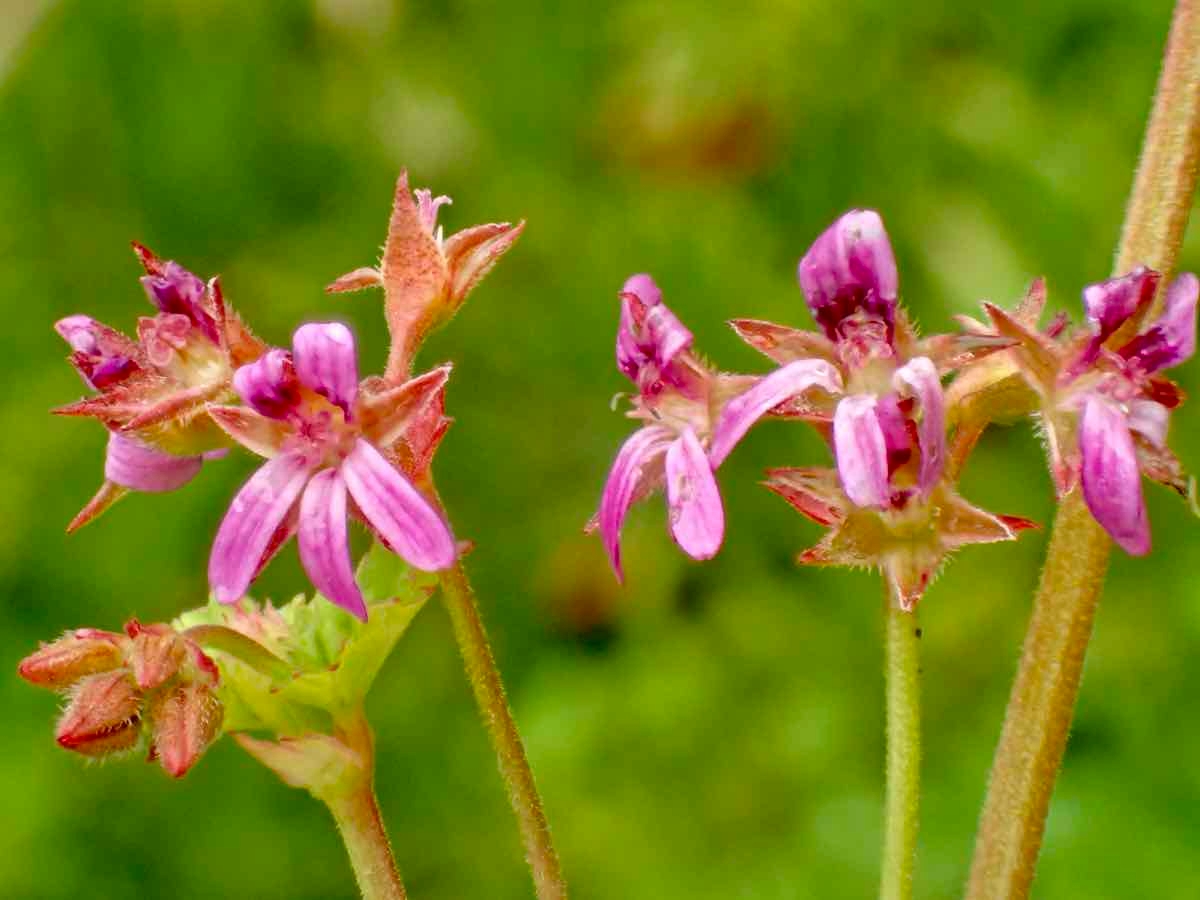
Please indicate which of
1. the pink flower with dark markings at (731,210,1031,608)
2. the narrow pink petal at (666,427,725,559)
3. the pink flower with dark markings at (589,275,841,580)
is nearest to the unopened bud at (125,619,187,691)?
the pink flower with dark markings at (589,275,841,580)

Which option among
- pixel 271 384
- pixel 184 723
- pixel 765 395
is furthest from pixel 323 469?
pixel 765 395

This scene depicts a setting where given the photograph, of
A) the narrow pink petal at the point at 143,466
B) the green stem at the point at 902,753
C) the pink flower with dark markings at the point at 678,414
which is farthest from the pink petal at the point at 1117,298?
the narrow pink petal at the point at 143,466

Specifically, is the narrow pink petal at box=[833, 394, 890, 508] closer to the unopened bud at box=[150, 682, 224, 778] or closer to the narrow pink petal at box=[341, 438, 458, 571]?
the narrow pink petal at box=[341, 438, 458, 571]

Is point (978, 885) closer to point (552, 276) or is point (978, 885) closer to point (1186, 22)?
point (1186, 22)

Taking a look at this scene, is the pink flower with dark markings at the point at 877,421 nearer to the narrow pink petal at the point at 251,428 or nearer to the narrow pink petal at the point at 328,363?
the narrow pink petal at the point at 328,363

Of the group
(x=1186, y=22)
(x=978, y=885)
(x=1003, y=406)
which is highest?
(x=1186, y=22)

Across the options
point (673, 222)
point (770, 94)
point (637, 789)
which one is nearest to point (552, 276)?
point (673, 222)
